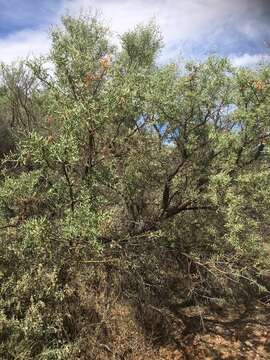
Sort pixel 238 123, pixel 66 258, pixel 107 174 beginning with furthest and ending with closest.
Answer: pixel 238 123, pixel 107 174, pixel 66 258

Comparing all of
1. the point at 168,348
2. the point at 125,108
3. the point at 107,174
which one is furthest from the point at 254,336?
the point at 125,108

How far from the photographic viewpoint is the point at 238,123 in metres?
12.0

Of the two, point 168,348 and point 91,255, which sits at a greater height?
point 91,255

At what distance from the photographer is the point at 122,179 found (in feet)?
38.1

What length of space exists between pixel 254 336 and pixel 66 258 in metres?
6.27

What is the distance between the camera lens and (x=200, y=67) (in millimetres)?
11977

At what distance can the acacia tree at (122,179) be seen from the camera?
8703mm

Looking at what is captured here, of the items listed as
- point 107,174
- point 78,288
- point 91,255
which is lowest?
point 78,288

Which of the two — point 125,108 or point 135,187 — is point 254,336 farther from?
point 125,108

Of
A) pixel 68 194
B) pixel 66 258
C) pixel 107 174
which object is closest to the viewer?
pixel 66 258

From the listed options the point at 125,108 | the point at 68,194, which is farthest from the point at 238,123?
the point at 68,194

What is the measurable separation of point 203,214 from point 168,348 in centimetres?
366

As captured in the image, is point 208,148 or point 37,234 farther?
point 208,148

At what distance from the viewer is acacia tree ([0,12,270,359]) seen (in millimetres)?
8703
